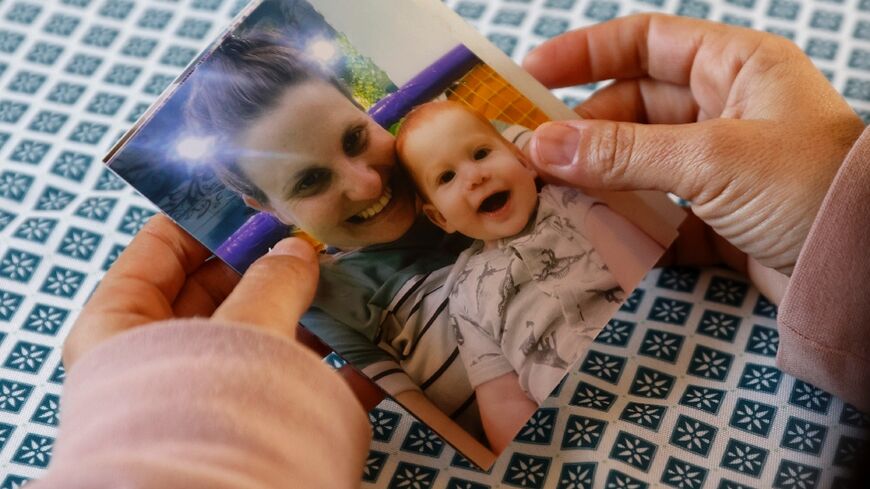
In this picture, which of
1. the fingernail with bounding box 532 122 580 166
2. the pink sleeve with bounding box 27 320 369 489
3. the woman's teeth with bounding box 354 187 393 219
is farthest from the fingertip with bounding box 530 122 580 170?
the pink sleeve with bounding box 27 320 369 489

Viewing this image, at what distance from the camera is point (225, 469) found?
49cm

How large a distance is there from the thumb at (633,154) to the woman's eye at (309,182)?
0.15m

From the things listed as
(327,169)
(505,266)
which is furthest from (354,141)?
(505,266)

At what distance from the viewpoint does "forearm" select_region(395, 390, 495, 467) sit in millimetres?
642

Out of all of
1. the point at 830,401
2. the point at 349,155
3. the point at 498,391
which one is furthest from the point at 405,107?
the point at 830,401

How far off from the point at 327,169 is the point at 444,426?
0.18 meters

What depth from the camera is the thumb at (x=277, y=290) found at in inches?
23.0

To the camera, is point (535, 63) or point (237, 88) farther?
point (535, 63)

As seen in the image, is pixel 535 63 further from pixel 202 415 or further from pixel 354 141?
pixel 202 415

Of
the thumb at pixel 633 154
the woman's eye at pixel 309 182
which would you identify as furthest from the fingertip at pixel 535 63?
the woman's eye at pixel 309 182

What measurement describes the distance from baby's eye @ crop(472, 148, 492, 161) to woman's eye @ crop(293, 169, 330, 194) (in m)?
0.10

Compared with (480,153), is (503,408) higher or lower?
lower

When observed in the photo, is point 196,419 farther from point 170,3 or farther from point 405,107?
point 170,3

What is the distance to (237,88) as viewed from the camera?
2.11ft
